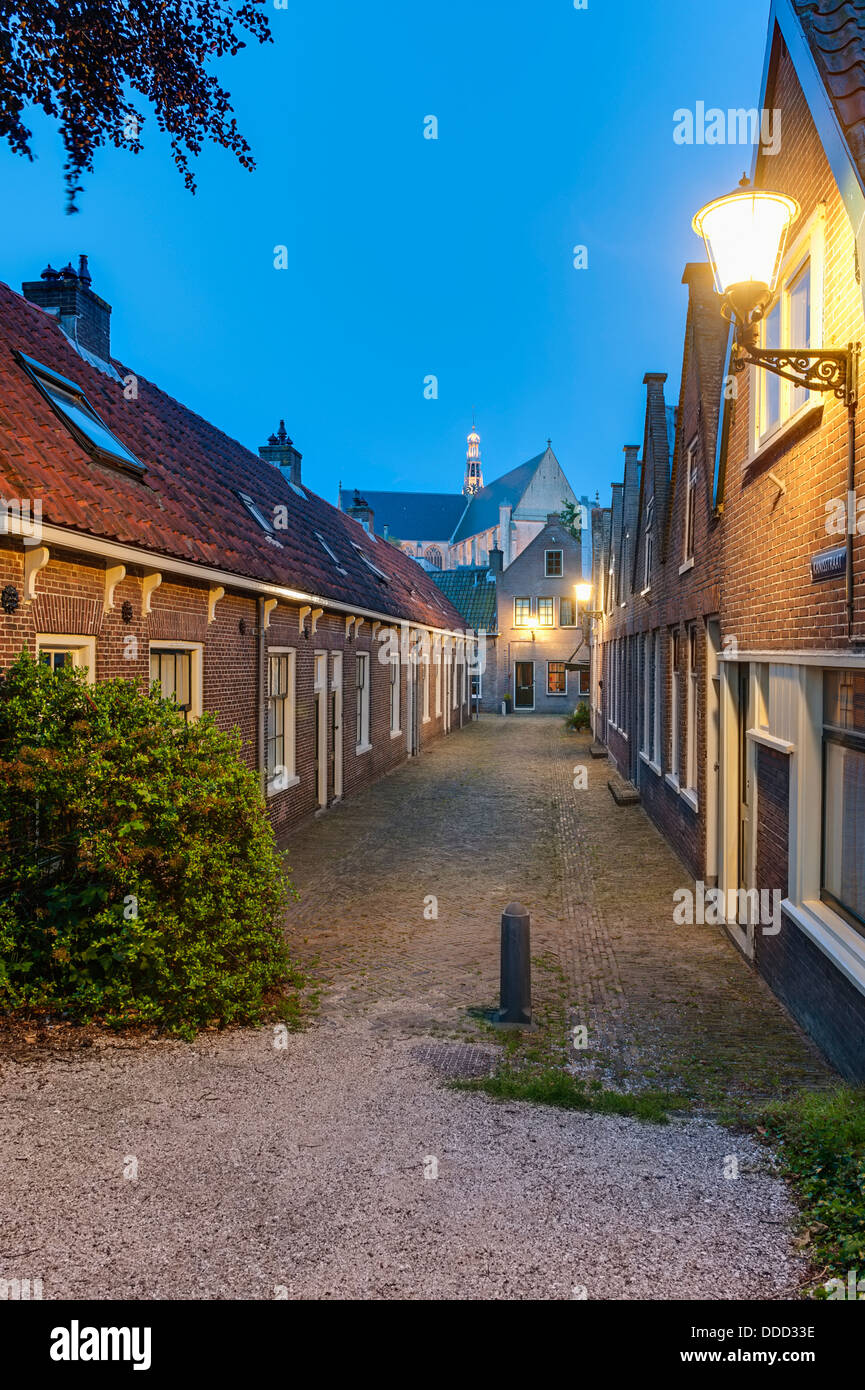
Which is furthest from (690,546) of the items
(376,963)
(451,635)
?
(451,635)

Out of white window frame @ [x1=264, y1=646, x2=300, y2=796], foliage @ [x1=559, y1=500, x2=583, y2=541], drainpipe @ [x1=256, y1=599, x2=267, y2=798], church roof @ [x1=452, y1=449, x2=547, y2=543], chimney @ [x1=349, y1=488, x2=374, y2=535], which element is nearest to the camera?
drainpipe @ [x1=256, y1=599, x2=267, y2=798]

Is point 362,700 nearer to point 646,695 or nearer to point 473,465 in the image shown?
point 646,695

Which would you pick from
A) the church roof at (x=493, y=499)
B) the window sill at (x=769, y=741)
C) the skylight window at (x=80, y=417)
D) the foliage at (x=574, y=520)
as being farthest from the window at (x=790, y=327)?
the church roof at (x=493, y=499)

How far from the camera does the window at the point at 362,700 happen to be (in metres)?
17.9

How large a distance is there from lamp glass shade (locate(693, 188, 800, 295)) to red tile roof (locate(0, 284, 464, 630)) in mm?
4519

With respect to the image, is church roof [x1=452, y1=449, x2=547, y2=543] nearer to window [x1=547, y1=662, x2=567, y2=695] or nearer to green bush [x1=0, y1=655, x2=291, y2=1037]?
window [x1=547, y1=662, x2=567, y2=695]

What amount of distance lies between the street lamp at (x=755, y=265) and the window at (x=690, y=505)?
19.1 feet

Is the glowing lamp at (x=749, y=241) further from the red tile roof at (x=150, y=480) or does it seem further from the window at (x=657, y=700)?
the window at (x=657, y=700)

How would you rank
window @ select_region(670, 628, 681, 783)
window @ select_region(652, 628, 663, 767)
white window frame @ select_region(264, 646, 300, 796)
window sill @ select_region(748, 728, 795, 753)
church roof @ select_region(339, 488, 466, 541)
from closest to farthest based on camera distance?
window sill @ select_region(748, 728, 795, 753) → window @ select_region(670, 628, 681, 783) → white window frame @ select_region(264, 646, 300, 796) → window @ select_region(652, 628, 663, 767) → church roof @ select_region(339, 488, 466, 541)

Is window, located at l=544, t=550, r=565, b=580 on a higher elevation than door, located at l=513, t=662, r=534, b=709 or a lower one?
higher

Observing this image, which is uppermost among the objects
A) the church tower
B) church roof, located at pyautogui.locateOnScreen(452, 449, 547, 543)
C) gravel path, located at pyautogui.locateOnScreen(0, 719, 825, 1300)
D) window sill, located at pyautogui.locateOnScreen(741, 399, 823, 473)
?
the church tower

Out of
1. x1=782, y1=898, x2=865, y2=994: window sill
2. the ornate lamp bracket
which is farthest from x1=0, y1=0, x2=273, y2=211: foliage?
x1=782, y1=898, x2=865, y2=994: window sill

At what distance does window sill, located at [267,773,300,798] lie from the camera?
11832mm
